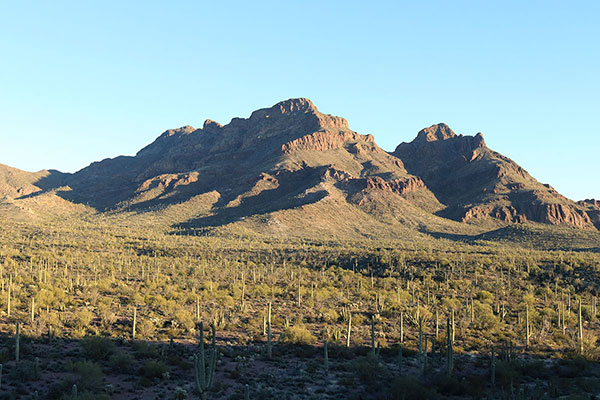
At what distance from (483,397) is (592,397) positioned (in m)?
3.39

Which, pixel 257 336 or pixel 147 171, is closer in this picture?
pixel 257 336

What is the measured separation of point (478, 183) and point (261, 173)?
203 ft

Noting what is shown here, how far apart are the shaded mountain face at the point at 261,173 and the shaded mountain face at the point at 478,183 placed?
26.8ft

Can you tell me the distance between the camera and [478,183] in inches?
5030

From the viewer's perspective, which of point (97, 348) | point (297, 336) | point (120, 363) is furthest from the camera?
point (297, 336)

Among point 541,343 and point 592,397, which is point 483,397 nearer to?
point 592,397

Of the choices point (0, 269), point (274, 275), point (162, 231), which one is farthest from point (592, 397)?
point (162, 231)

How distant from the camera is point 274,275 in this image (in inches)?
1609

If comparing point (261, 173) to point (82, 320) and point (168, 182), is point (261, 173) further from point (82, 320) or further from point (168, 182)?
point (82, 320)

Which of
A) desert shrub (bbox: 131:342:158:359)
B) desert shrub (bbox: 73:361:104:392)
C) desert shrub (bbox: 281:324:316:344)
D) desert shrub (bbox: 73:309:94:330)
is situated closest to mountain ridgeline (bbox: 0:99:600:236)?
desert shrub (bbox: 73:309:94:330)

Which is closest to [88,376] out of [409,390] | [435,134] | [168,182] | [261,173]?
[409,390]

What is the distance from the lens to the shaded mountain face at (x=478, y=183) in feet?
357

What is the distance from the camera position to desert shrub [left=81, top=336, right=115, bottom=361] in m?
17.8

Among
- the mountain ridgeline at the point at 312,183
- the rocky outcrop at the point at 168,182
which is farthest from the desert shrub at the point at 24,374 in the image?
the rocky outcrop at the point at 168,182
